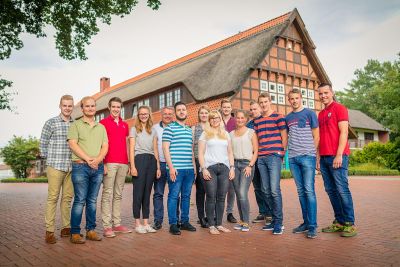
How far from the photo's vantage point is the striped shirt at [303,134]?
5090mm

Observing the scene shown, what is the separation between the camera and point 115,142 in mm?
5262

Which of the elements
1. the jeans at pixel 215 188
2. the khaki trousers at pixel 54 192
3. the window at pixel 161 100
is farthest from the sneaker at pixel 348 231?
the window at pixel 161 100

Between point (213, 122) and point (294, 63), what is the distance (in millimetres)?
20437

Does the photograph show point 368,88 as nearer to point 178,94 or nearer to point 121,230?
point 178,94

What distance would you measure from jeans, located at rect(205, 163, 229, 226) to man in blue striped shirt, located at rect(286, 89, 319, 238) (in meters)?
1.06

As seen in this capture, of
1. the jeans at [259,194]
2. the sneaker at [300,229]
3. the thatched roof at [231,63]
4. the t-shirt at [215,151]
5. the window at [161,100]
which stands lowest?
the sneaker at [300,229]

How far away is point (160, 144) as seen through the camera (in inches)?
227

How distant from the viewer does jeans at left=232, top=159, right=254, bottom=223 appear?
5492 mm

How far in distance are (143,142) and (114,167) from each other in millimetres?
609

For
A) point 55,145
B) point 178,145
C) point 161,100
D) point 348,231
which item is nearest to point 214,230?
point 178,145

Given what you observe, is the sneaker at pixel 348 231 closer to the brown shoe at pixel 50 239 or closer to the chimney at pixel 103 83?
the brown shoe at pixel 50 239

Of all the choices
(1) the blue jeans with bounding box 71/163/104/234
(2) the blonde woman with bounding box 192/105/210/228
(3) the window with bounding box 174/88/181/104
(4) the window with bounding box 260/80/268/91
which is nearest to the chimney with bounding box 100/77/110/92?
(3) the window with bounding box 174/88/181/104

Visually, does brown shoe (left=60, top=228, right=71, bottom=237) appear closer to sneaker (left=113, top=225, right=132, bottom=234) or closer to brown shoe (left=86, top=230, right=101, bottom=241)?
brown shoe (left=86, top=230, right=101, bottom=241)

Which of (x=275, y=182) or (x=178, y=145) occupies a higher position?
(x=178, y=145)
